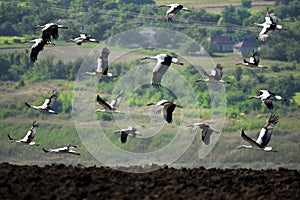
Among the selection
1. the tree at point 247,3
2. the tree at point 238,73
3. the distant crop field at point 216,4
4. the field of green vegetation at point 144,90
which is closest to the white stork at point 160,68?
the field of green vegetation at point 144,90

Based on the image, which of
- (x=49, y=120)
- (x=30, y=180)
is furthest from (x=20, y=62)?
(x=30, y=180)

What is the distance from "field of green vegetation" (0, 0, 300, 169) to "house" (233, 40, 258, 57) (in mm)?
768

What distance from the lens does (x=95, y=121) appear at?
5188cm

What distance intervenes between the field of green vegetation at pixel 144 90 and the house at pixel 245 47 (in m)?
0.77

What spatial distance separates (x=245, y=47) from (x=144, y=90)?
11268 millimetres

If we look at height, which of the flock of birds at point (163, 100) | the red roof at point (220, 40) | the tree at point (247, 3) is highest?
the flock of birds at point (163, 100)

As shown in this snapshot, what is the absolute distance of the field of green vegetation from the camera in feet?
160

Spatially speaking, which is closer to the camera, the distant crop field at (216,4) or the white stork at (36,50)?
the white stork at (36,50)

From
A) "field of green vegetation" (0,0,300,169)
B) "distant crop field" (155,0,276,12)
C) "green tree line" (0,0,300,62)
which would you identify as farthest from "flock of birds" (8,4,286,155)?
"distant crop field" (155,0,276,12)

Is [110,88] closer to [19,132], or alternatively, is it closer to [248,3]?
[19,132]

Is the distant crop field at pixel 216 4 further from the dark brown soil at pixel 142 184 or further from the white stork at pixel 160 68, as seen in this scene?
the dark brown soil at pixel 142 184

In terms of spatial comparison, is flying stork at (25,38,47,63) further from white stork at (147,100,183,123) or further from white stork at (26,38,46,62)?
white stork at (147,100,183,123)

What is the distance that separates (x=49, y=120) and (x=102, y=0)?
81.2 feet

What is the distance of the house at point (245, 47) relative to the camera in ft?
213
